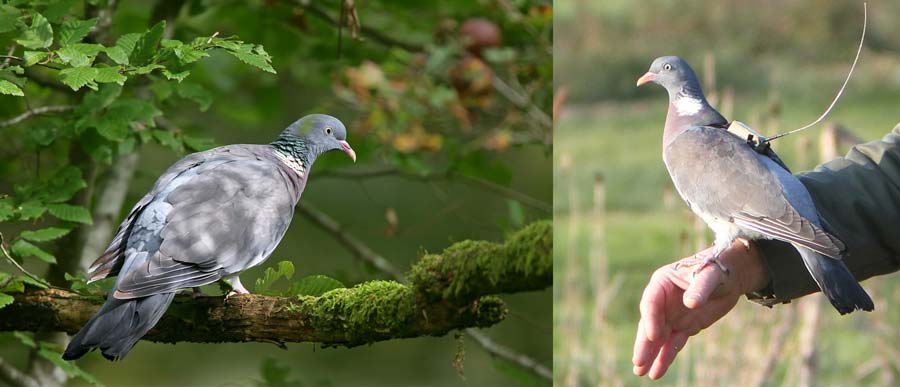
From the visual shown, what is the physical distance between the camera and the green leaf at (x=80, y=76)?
1582mm

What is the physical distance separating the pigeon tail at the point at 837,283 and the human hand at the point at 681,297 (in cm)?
17

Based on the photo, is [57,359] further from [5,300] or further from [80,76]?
[80,76]

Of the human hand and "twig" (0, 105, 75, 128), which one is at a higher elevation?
"twig" (0, 105, 75, 128)

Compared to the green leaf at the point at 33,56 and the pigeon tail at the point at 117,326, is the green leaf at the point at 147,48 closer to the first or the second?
the green leaf at the point at 33,56

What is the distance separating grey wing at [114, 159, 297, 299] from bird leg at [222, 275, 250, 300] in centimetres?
5

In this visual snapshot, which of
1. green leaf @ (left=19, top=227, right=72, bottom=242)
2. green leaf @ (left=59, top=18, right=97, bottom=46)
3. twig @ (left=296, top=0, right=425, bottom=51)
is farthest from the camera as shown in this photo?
twig @ (left=296, top=0, right=425, bottom=51)

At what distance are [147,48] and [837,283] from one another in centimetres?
128

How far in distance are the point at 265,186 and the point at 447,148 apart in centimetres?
124

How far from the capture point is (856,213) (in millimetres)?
2096

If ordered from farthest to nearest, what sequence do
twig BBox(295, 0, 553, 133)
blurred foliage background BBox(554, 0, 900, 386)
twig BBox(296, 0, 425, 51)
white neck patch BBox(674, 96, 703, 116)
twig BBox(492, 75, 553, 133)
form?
twig BBox(492, 75, 553, 133) → twig BBox(295, 0, 553, 133) → twig BBox(296, 0, 425, 51) → blurred foliage background BBox(554, 0, 900, 386) → white neck patch BBox(674, 96, 703, 116)

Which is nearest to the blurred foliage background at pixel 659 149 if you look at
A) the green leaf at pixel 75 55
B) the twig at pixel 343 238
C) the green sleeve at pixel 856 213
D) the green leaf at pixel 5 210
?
the green sleeve at pixel 856 213

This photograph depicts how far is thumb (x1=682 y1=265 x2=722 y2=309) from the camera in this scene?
2008 mm

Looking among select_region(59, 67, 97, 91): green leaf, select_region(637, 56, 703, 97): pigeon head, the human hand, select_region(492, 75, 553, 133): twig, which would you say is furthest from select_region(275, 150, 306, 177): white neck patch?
select_region(492, 75, 553, 133): twig

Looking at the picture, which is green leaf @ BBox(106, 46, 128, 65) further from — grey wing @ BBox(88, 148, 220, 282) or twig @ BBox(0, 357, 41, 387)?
twig @ BBox(0, 357, 41, 387)
